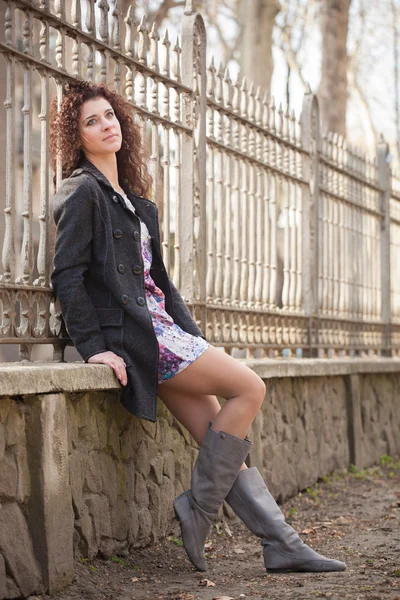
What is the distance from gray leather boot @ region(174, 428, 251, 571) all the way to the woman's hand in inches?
19.6

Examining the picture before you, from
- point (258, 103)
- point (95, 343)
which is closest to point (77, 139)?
point (95, 343)

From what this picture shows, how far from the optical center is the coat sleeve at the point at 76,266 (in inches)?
157

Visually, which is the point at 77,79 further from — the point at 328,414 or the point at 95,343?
the point at 328,414

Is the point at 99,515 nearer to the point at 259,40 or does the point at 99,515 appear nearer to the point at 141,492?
the point at 141,492

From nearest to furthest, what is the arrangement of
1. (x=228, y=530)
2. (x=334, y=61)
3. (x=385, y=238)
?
1. (x=228, y=530)
2. (x=385, y=238)
3. (x=334, y=61)

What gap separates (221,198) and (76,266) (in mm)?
2083

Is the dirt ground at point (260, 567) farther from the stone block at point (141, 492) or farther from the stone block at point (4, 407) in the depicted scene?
the stone block at point (4, 407)

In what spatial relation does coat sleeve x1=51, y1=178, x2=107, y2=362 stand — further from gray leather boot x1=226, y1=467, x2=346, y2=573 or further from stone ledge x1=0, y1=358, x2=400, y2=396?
gray leather boot x1=226, y1=467, x2=346, y2=573

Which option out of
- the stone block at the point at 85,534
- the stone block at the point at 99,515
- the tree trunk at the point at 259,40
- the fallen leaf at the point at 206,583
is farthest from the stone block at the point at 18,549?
the tree trunk at the point at 259,40

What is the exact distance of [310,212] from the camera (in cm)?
733

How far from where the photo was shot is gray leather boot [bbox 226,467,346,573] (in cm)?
430

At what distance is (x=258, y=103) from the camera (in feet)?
21.4

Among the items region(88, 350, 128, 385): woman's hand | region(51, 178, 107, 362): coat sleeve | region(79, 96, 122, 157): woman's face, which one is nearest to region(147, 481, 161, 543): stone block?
region(88, 350, 128, 385): woman's hand

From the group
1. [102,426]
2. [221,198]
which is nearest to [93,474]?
[102,426]
